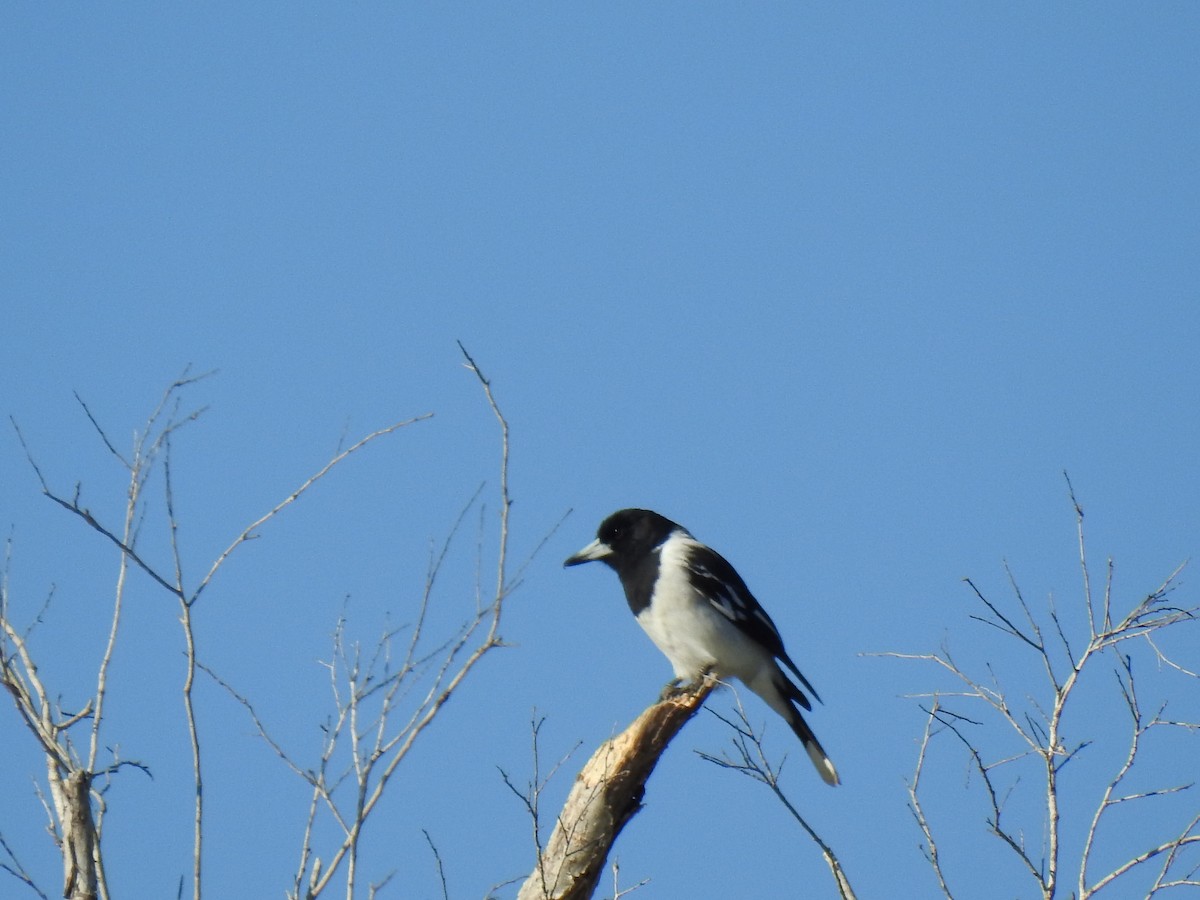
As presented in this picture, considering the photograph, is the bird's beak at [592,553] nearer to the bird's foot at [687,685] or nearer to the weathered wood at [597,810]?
the bird's foot at [687,685]

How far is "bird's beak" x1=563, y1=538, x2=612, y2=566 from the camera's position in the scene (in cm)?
849

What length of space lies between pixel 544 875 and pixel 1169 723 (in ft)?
7.46

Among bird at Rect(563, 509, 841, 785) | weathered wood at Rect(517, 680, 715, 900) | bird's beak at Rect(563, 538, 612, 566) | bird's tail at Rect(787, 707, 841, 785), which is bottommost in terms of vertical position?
weathered wood at Rect(517, 680, 715, 900)

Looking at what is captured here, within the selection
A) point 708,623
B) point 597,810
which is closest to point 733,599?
point 708,623

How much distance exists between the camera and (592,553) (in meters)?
8.52

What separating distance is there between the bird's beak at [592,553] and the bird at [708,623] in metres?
0.22

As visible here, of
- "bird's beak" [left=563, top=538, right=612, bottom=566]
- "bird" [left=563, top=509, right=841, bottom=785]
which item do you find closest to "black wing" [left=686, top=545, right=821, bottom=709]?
"bird" [left=563, top=509, right=841, bottom=785]

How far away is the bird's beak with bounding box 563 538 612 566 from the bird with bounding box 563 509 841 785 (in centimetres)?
22

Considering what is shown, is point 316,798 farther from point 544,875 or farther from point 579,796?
point 579,796

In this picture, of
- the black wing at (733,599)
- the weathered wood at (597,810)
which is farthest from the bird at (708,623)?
the weathered wood at (597,810)

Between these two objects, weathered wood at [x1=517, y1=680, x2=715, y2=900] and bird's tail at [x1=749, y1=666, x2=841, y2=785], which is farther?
bird's tail at [x1=749, y1=666, x2=841, y2=785]

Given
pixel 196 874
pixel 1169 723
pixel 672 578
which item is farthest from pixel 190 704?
pixel 672 578

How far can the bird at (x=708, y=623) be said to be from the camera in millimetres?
7672

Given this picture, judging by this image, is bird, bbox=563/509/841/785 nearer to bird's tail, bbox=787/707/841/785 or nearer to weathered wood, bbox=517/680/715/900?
bird's tail, bbox=787/707/841/785
